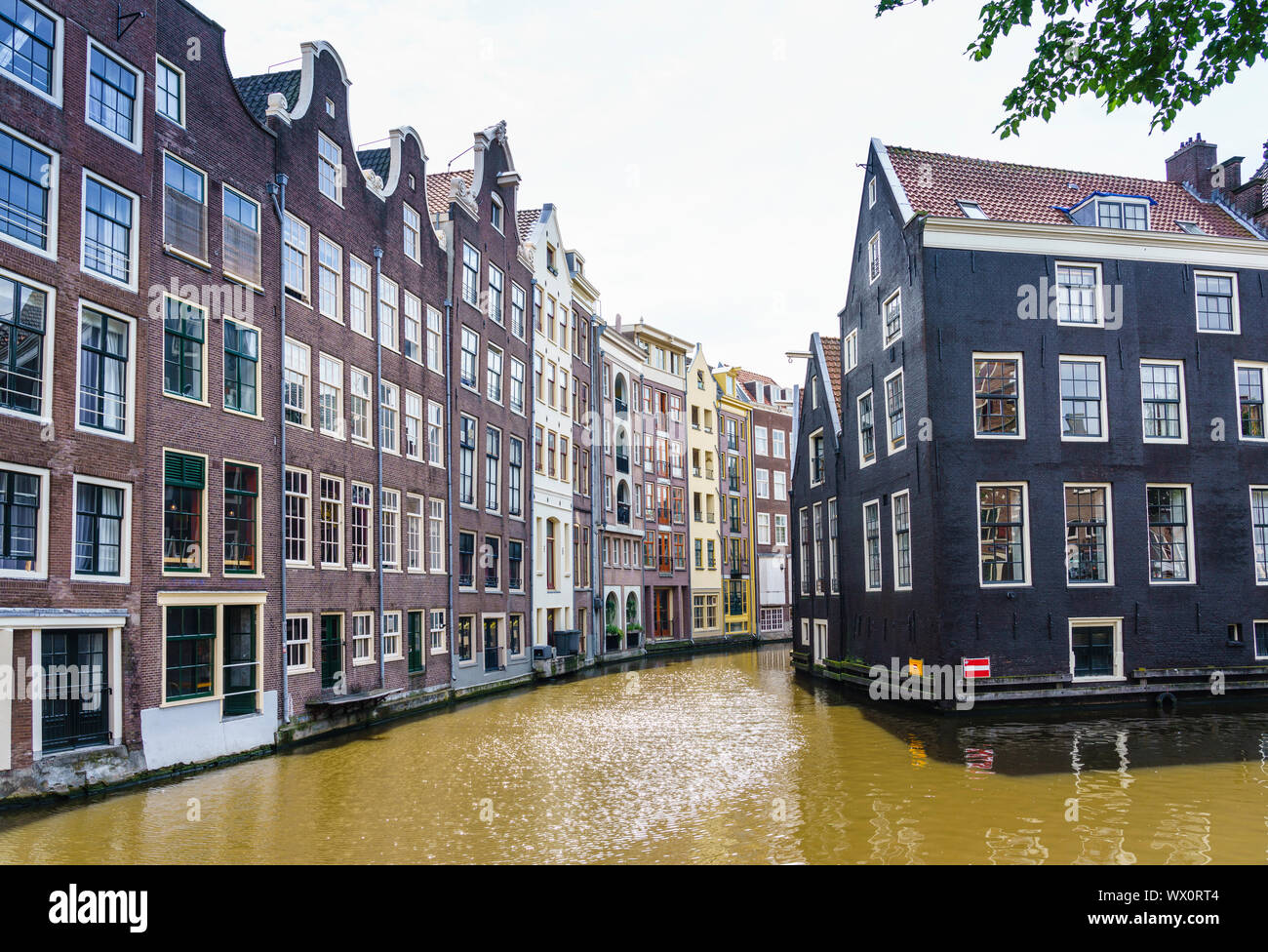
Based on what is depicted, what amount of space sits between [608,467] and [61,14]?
38219mm

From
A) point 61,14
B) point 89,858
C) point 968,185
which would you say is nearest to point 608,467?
point 968,185

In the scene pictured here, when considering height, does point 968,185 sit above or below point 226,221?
above

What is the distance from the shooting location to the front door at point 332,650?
2481 centimetres

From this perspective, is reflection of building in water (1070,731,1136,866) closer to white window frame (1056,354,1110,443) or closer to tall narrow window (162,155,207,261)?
white window frame (1056,354,1110,443)

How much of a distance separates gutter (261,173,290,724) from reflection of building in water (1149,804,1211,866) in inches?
670

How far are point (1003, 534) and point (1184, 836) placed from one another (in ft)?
48.3

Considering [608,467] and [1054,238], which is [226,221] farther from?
[608,467]

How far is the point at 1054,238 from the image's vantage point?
27812 millimetres

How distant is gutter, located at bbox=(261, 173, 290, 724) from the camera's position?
73.9 feet

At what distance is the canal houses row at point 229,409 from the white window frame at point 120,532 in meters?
0.06

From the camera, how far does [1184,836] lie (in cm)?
1276

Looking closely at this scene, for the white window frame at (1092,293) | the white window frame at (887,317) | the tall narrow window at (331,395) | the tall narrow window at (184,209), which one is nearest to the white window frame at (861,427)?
the white window frame at (887,317)

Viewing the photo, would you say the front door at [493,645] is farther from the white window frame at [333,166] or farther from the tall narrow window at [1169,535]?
the tall narrow window at [1169,535]
